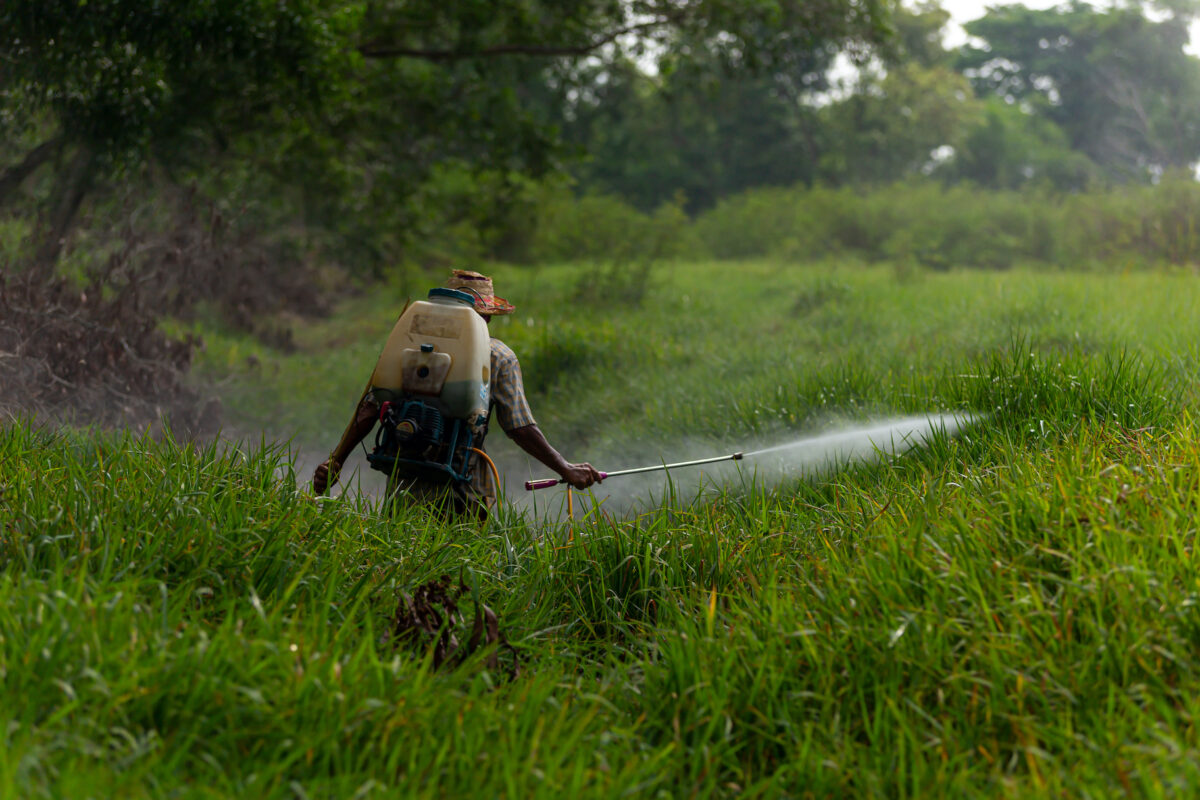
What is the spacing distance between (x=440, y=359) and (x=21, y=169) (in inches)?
285

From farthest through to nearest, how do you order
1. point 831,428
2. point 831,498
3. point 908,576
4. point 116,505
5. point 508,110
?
point 508,110 → point 831,428 → point 831,498 → point 116,505 → point 908,576

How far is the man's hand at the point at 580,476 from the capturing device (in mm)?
4996

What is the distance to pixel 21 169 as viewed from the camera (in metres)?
9.68

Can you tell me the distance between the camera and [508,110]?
523 inches

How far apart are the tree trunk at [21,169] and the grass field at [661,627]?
5199 mm

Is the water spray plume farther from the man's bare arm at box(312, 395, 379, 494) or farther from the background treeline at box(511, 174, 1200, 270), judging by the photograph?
the background treeline at box(511, 174, 1200, 270)

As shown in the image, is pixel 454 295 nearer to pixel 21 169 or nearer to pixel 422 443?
pixel 422 443

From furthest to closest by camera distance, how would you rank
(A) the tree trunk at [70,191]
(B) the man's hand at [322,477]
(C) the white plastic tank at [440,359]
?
(A) the tree trunk at [70,191] → (B) the man's hand at [322,477] → (C) the white plastic tank at [440,359]

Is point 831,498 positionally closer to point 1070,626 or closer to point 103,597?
point 1070,626

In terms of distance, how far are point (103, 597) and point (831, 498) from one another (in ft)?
12.0

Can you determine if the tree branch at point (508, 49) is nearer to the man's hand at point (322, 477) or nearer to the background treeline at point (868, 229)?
Result: the background treeline at point (868, 229)

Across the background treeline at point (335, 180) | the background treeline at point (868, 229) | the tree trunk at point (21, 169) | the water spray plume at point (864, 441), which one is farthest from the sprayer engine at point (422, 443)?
the background treeline at point (868, 229)

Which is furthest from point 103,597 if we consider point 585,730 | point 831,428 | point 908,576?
Result: point 831,428

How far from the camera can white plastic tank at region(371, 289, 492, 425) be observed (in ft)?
15.1
